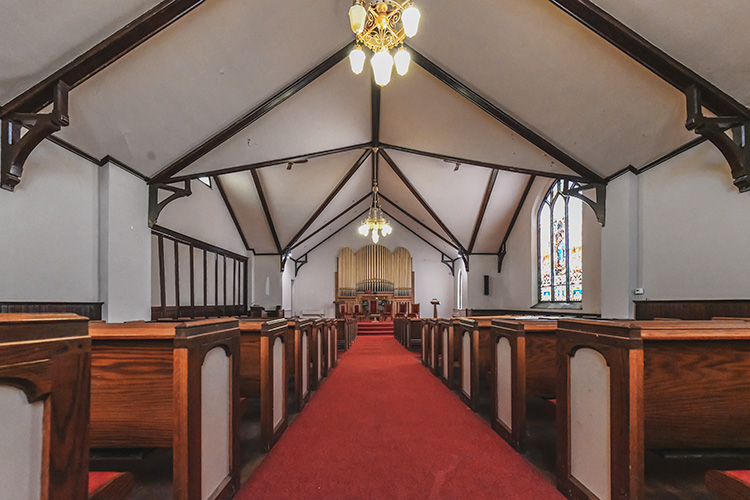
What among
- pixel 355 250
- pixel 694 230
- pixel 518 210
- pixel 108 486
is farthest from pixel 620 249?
pixel 355 250

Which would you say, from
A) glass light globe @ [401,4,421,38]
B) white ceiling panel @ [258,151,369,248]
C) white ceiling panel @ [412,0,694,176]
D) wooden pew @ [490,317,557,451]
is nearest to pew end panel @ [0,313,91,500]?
wooden pew @ [490,317,557,451]

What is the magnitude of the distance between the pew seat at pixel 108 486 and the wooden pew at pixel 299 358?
2.25 m

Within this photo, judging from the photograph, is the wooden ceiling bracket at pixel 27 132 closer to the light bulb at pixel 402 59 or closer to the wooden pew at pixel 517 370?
the light bulb at pixel 402 59

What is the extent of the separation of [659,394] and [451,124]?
531 centimetres

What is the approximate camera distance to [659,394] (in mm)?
1776

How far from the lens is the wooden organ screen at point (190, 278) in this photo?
671 cm

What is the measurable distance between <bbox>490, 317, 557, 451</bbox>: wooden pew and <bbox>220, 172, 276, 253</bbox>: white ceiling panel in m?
7.12

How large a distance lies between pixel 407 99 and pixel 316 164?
2.97 metres

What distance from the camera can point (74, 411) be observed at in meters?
0.82

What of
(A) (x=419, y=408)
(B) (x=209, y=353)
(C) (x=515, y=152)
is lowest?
(A) (x=419, y=408)

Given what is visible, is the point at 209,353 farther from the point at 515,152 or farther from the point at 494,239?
the point at 494,239

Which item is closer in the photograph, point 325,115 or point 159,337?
point 159,337

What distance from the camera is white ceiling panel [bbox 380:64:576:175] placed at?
19.1 feet

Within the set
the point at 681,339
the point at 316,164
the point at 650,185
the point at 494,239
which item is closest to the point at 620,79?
the point at 650,185
